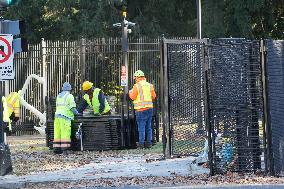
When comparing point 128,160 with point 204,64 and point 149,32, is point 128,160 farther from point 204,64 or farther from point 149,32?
point 149,32

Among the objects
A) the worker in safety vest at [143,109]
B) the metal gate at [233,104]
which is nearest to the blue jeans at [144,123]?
the worker in safety vest at [143,109]

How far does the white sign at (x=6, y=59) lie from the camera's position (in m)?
14.9

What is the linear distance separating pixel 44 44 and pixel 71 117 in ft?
25.1

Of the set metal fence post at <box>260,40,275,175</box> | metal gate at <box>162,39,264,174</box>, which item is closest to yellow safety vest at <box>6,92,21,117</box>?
metal gate at <box>162,39,264,174</box>

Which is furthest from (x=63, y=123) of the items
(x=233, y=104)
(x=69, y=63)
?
(x=69, y=63)

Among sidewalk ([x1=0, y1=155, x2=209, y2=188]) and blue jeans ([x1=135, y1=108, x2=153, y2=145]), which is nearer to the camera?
sidewalk ([x1=0, y1=155, x2=209, y2=188])

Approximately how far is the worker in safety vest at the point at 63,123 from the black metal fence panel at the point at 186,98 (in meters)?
3.30

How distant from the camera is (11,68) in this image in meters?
14.9

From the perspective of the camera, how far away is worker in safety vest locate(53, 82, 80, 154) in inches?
731

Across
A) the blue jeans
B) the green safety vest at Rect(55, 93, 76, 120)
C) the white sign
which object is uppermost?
the white sign

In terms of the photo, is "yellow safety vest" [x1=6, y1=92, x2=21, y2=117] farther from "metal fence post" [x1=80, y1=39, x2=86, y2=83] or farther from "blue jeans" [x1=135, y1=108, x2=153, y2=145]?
"blue jeans" [x1=135, y1=108, x2=153, y2=145]

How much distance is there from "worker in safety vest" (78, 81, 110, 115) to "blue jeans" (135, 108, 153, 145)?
38.7 inches

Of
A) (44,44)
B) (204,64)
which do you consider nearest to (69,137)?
(204,64)

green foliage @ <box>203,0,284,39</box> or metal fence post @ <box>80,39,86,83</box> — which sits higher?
green foliage @ <box>203,0,284,39</box>
